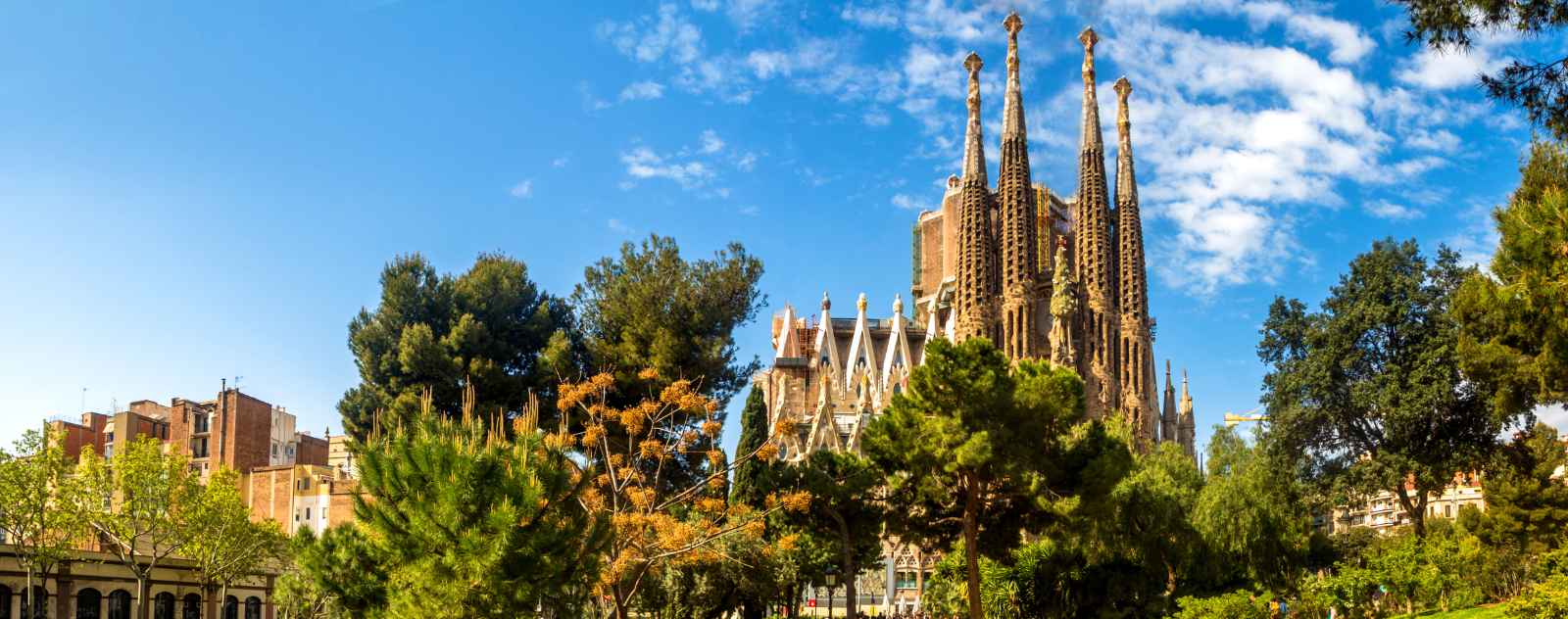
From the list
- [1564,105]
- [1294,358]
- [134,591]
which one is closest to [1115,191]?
[1294,358]

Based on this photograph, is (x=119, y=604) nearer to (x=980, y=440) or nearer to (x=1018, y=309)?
(x=980, y=440)

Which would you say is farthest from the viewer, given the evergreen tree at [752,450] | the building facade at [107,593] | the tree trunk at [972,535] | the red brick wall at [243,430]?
the red brick wall at [243,430]

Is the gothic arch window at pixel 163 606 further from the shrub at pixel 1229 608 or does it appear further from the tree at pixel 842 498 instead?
the shrub at pixel 1229 608

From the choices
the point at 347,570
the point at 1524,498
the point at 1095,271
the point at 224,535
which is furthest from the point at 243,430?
the point at 1524,498

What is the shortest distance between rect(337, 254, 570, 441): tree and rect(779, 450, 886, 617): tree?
686cm

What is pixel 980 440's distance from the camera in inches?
869

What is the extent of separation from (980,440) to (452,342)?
13524 millimetres

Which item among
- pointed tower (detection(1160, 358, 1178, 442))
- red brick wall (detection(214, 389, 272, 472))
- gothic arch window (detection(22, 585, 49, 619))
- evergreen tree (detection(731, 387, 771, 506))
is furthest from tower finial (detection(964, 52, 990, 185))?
gothic arch window (detection(22, 585, 49, 619))

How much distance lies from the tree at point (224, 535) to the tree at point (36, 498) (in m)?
2.53

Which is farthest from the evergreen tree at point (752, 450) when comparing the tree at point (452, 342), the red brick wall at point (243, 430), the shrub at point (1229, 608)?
the red brick wall at point (243, 430)

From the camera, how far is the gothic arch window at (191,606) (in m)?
36.5

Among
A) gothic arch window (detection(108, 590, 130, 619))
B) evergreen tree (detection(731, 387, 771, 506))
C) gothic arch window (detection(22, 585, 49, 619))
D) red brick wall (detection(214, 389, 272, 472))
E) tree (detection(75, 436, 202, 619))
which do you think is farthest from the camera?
red brick wall (detection(214, 389, 272, 472))

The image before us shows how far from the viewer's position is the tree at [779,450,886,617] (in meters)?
24.5

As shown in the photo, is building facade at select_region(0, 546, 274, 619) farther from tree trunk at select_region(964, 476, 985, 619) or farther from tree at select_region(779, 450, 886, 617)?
tree trunk at select_region(964, 476, 985, 619)
